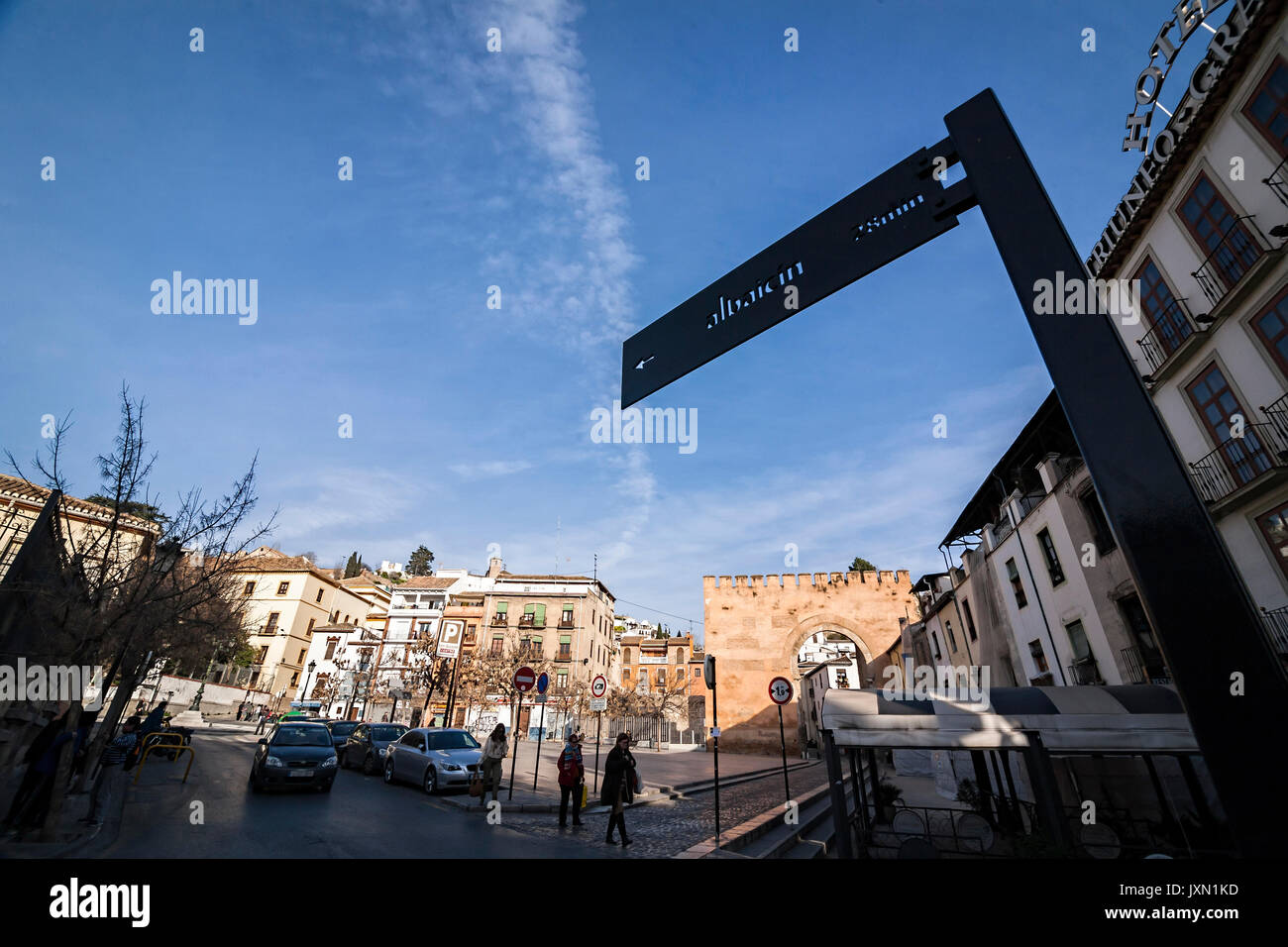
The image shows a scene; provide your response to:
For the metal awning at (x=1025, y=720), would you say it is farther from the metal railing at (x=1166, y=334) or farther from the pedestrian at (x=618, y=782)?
the metal railing at (x=1166, y=334)

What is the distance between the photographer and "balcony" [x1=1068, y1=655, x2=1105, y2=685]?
14.0 metres

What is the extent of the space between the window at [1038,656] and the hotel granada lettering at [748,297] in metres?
18.7

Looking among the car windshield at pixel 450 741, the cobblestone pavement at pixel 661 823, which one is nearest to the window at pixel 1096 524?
the cobblestone pavement at pixel 661 823

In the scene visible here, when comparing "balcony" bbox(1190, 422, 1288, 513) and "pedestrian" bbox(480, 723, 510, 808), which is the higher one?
"balcony" bbox(1190, 422, 1288, 513)

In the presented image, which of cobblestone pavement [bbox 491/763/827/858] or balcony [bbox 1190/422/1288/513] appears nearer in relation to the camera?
cobblestone pavement [bbox 491/763/827/858]

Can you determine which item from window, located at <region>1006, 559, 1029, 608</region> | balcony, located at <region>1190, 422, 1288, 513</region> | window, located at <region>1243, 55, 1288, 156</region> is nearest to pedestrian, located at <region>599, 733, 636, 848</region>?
balcony, located at <region>1190, 422, 1288, 513</region>

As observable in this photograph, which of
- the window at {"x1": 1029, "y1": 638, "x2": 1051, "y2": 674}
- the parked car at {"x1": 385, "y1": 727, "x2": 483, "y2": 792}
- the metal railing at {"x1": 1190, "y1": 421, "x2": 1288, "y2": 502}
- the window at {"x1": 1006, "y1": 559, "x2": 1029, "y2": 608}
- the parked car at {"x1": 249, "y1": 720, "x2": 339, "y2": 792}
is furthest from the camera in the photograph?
the window at {"x1": 1006, "y1": 559, "x2": 1029, "y2": 608}

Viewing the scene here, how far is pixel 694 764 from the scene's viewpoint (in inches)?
958

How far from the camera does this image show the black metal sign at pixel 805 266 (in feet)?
9.64

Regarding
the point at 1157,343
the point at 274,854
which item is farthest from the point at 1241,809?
the point at 1157,343

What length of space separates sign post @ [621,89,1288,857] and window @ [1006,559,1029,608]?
18.9 meters

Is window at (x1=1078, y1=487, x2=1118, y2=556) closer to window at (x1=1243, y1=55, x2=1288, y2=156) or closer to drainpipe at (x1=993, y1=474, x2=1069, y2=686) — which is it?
drainpipe at (x1=993, y1=474, x2=1069, y2=686)

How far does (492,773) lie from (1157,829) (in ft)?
41.8

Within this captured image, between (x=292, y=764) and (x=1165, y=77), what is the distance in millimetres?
25129
